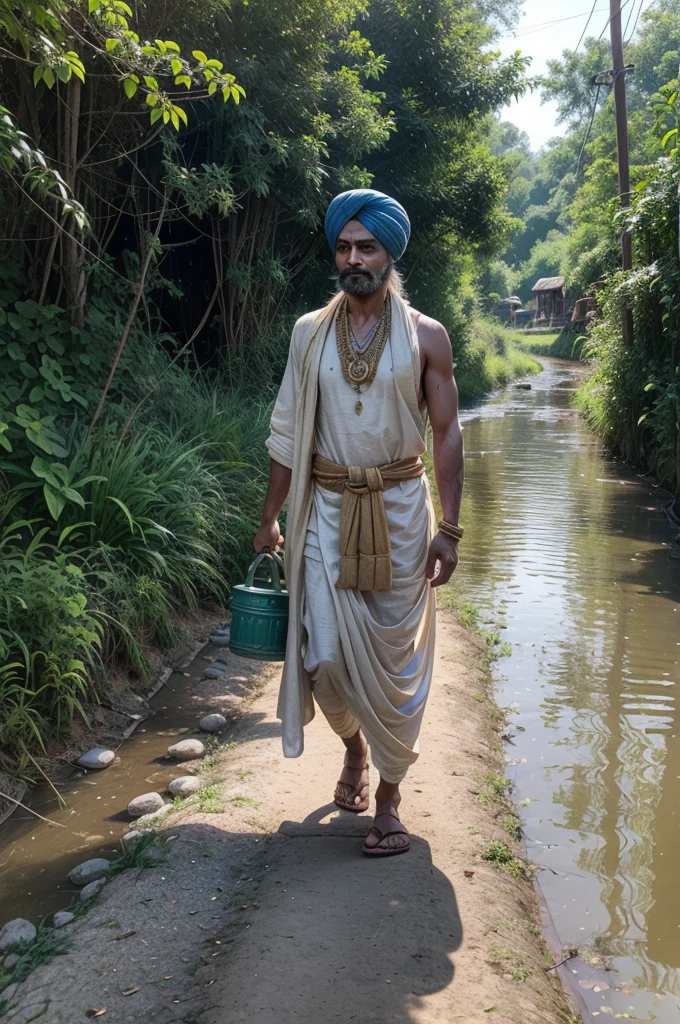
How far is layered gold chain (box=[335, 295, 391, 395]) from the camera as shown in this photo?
3.21 metres

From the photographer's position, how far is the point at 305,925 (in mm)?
2797

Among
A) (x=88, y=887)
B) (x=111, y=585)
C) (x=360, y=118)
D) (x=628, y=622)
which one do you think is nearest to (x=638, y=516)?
(x=628, y=622)

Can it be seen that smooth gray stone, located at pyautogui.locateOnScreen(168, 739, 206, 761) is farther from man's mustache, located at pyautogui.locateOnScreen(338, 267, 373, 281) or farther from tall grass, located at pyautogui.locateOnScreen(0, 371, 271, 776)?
man's mustache, located at pyautogui.locateOnScreen(338, 267, 373, 281)

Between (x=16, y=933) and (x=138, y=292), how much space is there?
4262 millimetres

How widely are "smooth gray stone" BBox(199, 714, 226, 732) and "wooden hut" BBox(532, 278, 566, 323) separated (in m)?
52.1

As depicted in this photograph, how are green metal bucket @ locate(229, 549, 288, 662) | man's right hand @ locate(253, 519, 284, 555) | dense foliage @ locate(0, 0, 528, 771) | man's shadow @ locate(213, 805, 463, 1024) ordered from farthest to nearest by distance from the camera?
dense foliage @ locate(0, 0, 528, 771) → man's right hand @ locate(253, 519, 284, 555) → green metal bucket @ locate(229, 549, 288, 662) → man's shadow @ locate(213, 805, 463, 1024)

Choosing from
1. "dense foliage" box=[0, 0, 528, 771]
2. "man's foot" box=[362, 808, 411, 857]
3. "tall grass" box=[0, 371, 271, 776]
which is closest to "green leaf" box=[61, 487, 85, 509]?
"dense foliage" box=[0, 0, 528, 771]

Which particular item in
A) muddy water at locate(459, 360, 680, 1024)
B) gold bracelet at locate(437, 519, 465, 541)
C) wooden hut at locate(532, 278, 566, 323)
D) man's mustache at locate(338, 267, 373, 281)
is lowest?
muddy water at locate(459, 360, 680, 1024)

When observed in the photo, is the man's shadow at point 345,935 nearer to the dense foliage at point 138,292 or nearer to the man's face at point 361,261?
the dense foliage at point 138,292

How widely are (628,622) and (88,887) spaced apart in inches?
167

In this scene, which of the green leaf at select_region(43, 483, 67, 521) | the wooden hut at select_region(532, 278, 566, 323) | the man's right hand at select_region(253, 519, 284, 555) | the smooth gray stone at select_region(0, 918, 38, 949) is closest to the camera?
the smooth gray stone at select_region(0, 918, 38, 949)

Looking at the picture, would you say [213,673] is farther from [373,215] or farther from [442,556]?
[373,215]

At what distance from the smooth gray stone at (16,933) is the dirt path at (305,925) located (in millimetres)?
159

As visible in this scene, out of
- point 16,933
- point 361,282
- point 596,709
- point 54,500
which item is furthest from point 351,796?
point 54,500
